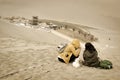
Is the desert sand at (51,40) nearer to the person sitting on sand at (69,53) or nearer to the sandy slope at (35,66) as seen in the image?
the sandy slope at (35,66)

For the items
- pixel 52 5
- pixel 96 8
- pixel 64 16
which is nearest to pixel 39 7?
pixel 52 5

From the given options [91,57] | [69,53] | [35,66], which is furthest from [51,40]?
[35,66]

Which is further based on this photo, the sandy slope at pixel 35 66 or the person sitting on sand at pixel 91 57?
the person sitting on sand at pixel 91 57

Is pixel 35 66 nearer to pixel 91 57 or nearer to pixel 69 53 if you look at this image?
pixel 69 53

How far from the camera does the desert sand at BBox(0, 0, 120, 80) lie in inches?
268

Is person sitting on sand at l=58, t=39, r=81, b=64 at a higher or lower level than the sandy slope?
higher

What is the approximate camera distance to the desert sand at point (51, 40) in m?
6.80

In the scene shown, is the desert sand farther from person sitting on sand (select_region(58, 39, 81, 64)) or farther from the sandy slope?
person sitting on sand (select_region(58, 39, 81, 64))

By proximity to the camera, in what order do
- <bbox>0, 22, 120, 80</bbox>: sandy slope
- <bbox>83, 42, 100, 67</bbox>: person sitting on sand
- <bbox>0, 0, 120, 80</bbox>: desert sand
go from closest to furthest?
<bbox>0, 22, 120, 80</bbox>: sandy slope < <bbox>0, 0, 120, 80</bbox>: desert sand < <bbox>83, 42, 100, 67</bbox>: person sitting on sand

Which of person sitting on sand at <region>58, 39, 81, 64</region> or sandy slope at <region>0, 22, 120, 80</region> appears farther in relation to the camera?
person sitting on sand at <region>58, 39, 81, 64</region>

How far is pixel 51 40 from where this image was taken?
1226cm

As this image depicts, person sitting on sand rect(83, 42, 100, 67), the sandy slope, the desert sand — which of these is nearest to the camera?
the sandy slope

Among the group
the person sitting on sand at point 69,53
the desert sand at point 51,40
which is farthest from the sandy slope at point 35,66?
the person sitting on sand at point 69,53

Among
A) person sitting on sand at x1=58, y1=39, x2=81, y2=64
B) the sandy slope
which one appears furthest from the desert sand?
person sitting on sand at x1=58, y1=39, x2=81, y2=64
